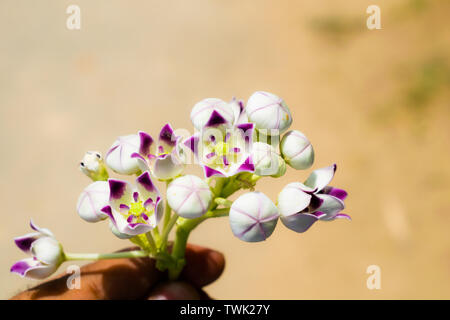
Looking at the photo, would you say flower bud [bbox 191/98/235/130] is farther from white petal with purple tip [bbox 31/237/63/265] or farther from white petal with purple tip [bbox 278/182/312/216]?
white petal with purple tip [bbox 31/237/63/265]

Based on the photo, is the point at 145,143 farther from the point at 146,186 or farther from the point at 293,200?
the point at 293,200

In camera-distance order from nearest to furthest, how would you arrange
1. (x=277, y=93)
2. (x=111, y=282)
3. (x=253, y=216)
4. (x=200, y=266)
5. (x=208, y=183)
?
(x=253, y=216)
(x=208, y=183)
(x=111, y=282)
(x=200, y=266)
(x=277, y=93)

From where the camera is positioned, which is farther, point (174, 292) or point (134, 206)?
point (174, 292)

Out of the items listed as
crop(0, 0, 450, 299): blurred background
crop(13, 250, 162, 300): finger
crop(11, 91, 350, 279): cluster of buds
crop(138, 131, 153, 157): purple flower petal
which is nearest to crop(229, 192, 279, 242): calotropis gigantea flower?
crop(11, 91, 350, 279): cluster of buds

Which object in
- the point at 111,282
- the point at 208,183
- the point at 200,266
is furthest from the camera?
the point at 200,266

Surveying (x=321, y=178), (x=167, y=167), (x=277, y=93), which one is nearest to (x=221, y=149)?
(x=167, y=167)

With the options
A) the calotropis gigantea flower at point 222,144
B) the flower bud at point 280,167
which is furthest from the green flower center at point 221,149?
the flower bud at point 280,167
